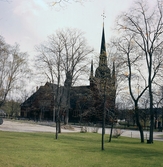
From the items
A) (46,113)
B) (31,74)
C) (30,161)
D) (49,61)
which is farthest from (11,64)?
(46,113)

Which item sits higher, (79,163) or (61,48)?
(61,48)

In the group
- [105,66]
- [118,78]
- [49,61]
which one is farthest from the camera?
[49,61]

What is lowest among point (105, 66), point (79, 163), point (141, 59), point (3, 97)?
point (79, 163)

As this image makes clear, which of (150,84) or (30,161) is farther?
(150,84)

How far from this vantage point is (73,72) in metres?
37.8

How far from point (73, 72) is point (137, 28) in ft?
45.7

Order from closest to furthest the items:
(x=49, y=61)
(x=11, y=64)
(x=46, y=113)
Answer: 1. (x=49, y=61)
2. (x=11, y=64)
3. (x=46, y=113)

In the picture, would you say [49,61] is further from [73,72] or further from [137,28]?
[137,28]

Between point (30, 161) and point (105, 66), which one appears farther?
point (105, 66)

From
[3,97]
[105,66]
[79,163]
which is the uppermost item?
[105,66]

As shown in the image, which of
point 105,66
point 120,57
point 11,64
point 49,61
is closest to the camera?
point 105,66

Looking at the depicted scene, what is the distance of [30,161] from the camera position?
34.2ft

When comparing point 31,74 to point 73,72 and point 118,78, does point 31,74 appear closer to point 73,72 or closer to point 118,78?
point 73,72

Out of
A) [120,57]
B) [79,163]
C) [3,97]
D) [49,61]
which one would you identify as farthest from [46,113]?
[79,163]
